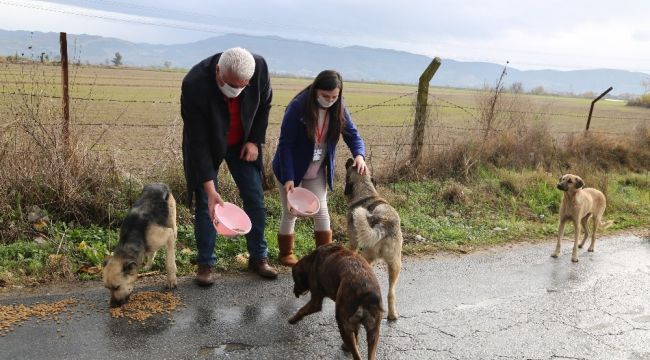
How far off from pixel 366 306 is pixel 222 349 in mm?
1245

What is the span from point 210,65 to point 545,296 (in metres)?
4.27

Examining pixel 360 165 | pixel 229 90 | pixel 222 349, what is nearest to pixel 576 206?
pixel 360 165

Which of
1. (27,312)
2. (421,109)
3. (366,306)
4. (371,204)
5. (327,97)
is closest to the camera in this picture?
(366,306)

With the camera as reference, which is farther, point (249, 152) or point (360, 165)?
point (360, 165)

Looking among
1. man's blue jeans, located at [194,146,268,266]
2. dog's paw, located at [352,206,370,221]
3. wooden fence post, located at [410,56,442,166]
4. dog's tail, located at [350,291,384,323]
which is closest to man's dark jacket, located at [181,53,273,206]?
man's blue jeans, located at [194,146,268,266]

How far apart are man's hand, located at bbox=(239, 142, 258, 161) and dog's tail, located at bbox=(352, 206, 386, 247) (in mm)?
1244

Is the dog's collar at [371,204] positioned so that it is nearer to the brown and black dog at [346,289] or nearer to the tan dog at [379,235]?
the tan dog at [379,235]

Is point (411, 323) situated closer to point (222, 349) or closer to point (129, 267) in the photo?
point (222, 349)

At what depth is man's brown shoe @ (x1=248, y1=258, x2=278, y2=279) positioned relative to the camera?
5312 millimetres

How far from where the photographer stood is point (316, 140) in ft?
16.3

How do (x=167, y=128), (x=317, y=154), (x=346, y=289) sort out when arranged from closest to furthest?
(x=346, y=289), (x=317, y=154), (x=167, y=128)

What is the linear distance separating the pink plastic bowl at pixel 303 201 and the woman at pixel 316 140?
89 millimetres

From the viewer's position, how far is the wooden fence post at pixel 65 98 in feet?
20.6

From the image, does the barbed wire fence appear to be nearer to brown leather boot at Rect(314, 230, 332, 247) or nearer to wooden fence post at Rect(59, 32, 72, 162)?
wooden fence post at Rect(59, 32, 72, 162)
